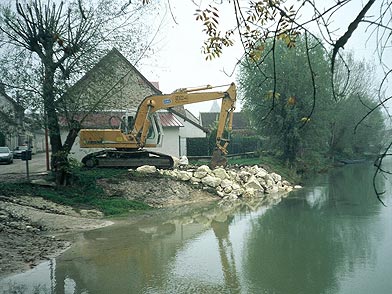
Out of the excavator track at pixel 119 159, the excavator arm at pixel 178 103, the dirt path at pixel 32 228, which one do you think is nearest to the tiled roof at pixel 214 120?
the excavator arm at pixel 178 103

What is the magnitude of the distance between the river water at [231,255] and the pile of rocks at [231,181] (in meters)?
2.71

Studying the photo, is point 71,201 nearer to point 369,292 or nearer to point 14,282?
point 14,282

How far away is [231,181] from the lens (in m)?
19.7

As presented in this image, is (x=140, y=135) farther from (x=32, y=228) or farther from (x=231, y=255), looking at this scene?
(x=231, y=255)

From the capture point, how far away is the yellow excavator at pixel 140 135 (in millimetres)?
18250

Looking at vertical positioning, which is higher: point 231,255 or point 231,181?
point 231,181

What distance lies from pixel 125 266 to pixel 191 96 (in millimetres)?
11146

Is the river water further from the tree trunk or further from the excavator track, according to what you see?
the excavator track

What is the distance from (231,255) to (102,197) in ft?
23.8

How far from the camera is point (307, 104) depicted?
26281 millimetres

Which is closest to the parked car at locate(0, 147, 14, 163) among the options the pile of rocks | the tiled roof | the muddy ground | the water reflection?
the muddy ground

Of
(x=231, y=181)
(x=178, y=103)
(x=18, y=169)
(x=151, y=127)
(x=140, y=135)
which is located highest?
(x=178, y=103)

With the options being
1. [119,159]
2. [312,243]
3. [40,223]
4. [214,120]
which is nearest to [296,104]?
[119,159]

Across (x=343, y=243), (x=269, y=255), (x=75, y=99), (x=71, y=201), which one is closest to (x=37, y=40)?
(x=75, y=99)
